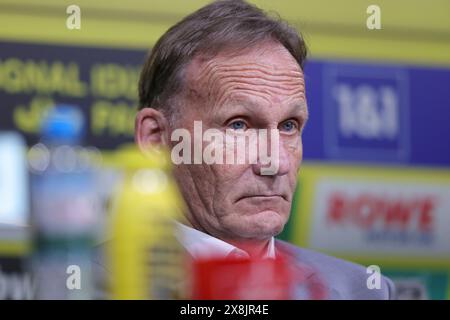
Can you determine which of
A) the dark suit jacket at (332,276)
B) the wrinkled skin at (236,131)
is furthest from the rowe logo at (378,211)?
the wrinkled skin at (236,131)

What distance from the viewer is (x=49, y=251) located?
2.74 meters

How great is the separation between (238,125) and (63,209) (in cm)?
62

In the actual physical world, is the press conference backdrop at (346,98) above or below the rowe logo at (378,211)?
above

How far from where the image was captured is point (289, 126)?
3.09m

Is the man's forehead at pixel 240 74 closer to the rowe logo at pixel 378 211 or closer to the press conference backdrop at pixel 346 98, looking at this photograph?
the press conference backdrop at pixel 346 98

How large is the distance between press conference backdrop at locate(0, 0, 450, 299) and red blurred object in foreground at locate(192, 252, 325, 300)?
305 millimetres

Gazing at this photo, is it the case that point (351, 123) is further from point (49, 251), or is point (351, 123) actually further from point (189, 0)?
point (49, 251)

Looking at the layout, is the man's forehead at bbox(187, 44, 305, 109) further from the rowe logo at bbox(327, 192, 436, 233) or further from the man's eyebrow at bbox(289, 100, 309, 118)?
the rowe logo at bbox(327, 192, 436, 233)

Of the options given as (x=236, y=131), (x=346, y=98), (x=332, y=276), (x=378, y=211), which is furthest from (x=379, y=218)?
(x=236, y=131)

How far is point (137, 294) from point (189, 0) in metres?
0.94

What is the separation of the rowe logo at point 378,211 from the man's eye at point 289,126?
0.31 metres

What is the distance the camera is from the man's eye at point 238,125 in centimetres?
303

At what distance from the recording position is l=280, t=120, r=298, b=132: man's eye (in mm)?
3074
